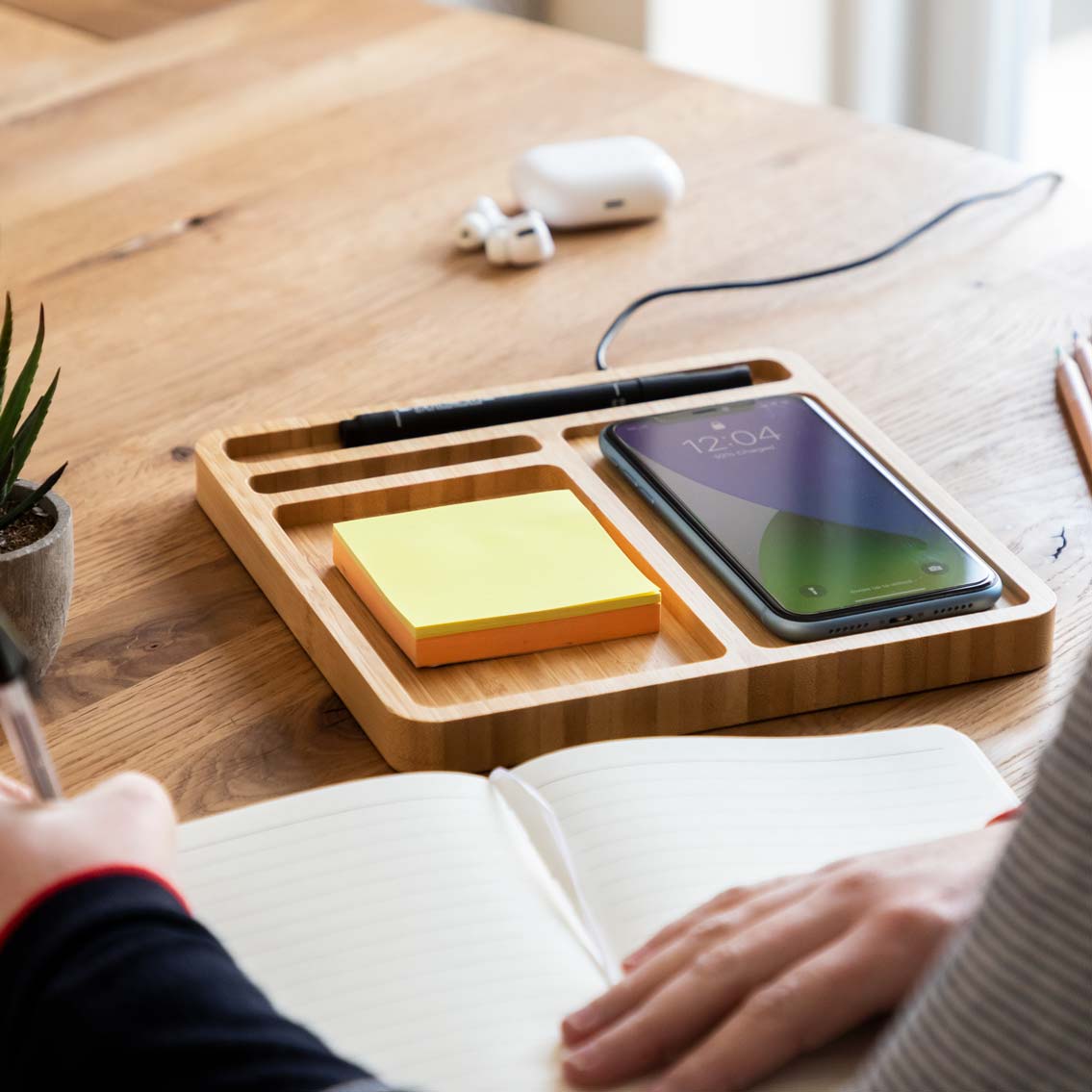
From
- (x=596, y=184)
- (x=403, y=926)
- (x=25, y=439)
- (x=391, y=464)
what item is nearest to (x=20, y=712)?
(x=403, y=926)

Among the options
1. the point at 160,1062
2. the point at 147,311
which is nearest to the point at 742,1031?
the point at 160,1062

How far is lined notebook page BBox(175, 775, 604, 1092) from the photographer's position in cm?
54

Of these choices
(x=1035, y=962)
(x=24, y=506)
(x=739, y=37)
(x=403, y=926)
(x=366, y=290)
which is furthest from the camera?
(x=739, y=37)

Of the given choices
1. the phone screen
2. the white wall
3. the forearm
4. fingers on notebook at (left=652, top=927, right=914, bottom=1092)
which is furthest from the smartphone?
the white wall

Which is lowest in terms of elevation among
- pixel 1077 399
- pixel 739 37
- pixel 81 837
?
pixel 739 37

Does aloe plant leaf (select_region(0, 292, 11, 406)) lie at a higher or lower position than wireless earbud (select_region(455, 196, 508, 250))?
higher

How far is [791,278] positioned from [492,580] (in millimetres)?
520

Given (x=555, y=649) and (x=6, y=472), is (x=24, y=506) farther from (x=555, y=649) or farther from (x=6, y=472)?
(x=555, y=649)

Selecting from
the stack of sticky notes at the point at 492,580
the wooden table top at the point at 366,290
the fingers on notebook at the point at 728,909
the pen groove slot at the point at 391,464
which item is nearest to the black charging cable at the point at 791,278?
the wooden table top at the point at 366,290

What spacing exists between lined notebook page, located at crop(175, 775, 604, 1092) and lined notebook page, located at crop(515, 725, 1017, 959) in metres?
0.03

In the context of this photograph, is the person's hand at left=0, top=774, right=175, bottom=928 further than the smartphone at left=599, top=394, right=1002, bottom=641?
No

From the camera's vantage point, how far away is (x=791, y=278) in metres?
1.19

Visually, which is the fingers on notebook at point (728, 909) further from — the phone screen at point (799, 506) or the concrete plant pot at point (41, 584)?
the concrete plant pot at point (41, 584)

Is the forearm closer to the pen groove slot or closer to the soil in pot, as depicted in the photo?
the soil in pot
